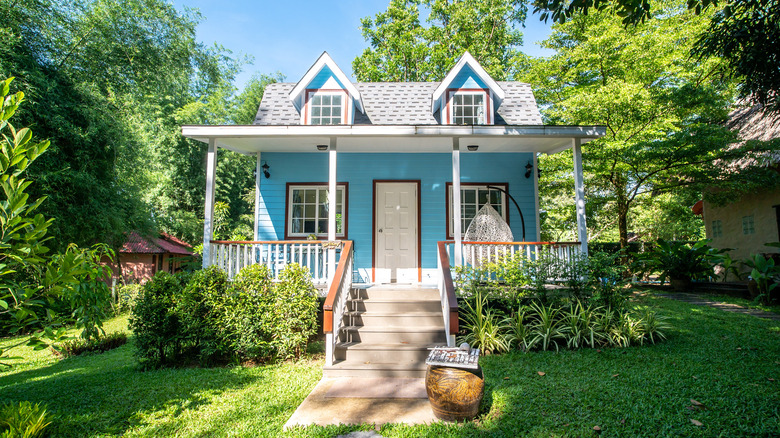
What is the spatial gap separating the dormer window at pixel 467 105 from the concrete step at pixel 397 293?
4.08 metres

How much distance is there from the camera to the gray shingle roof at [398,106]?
8.80 m

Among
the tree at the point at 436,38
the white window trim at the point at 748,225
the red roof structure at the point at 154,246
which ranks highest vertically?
the tree at the point at 436,38

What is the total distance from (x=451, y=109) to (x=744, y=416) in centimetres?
687

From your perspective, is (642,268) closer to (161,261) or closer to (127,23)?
(127,23)

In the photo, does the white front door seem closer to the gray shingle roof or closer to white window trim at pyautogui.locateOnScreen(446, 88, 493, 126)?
the gray shingle roof

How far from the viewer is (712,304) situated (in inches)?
324

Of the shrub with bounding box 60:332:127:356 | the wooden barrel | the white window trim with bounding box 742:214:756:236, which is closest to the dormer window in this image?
the wooden barrel

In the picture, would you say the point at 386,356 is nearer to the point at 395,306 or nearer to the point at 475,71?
the point at 395,306

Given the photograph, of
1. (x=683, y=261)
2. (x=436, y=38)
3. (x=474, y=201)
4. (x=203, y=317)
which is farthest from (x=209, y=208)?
(x=436, y=38)

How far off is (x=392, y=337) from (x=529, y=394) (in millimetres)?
2083

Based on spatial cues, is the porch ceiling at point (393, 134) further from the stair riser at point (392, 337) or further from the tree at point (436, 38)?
the tree at point (436, 38)

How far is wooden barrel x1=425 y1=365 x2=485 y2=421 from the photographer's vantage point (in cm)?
344

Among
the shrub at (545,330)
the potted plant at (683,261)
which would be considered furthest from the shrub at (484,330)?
the potted plant at (683,261)

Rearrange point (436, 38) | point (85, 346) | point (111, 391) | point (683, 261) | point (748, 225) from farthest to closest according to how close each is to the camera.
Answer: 1. point (436, 38)
2. point (748, 225)
3. point (683, 261)
4. point (85, 346)
5. point (111, 391)
